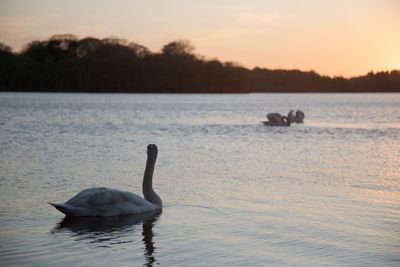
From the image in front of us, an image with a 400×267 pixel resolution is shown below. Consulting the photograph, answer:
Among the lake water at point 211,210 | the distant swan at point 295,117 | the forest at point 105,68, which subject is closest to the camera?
the lake water at point 211,210

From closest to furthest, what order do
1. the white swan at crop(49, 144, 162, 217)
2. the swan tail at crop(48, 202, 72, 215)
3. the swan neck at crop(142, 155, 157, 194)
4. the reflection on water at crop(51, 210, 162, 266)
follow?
the reflection on water at crop(51, 210, 162, 266)
the swan tail at crop(48, 202, 72, 215)
the white swan at crop(49, 144, 162, 217)
the swan neck at crop(142, 155, 157, 194)

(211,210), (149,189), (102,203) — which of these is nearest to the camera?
(102,203)

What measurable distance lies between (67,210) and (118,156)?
339 inches

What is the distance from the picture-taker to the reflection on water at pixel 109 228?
7.58 metres

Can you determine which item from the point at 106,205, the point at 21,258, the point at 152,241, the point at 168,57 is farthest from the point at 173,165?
the point at 168,57

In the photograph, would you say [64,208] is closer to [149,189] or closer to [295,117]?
[149,189]

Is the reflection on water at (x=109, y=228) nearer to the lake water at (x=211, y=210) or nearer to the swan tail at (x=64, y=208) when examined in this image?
the lake water at (x=211, y=210)

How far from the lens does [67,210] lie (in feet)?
28.1

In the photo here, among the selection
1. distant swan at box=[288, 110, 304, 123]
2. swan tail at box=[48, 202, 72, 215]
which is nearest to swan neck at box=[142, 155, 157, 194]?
swan tail at box=[48, 202, 72, 215]

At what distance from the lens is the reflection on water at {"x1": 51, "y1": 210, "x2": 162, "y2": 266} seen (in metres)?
7.58

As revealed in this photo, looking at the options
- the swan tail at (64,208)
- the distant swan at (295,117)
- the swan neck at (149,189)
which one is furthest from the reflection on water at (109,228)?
the distant swan at (295,117)

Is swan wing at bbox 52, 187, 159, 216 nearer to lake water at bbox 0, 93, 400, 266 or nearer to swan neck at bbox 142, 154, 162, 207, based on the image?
lake water at bbox 0, 93, 400, 266

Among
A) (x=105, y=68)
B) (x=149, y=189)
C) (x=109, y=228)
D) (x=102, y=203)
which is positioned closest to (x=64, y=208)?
(x=102, y=203)

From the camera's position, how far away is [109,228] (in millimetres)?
8352
